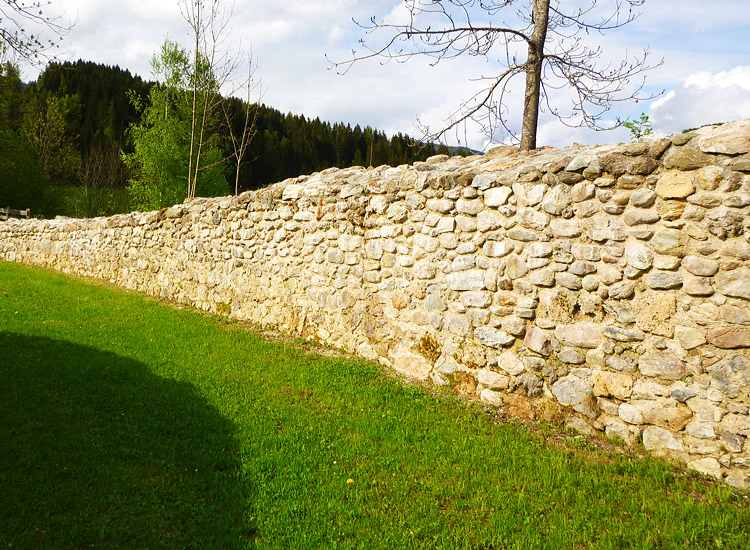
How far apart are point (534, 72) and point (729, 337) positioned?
4.78 m

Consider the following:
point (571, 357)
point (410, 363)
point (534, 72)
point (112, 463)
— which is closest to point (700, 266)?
point (571, 357)

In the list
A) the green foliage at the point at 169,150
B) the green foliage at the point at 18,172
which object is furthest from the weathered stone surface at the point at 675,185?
the green foliage at the point at 18,172

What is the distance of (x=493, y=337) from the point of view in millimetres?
4945

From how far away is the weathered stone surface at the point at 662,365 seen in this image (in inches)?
146

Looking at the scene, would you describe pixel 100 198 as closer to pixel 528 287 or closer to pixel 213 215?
pixel 213 215

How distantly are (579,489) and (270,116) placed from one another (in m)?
45.1

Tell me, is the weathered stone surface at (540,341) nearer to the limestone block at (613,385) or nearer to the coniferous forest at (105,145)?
the limestone block at (613,385)

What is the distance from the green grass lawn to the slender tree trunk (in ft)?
13.9

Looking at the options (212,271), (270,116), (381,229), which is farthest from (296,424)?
(270,116)

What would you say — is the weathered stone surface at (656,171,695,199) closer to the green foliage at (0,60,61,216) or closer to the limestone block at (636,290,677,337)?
the limestone block at (636,290,677,337)

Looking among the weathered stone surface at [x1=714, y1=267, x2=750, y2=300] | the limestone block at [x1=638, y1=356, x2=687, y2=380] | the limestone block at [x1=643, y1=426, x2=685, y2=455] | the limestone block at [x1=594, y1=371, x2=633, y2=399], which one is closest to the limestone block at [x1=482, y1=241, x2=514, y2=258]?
the limestone block at [x1=594, y1=371, x2=633, y2=399]

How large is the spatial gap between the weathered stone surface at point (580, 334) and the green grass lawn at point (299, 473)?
0.83 m

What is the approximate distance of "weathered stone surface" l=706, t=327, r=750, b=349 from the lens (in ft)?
11.3

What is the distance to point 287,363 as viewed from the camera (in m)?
6.08
